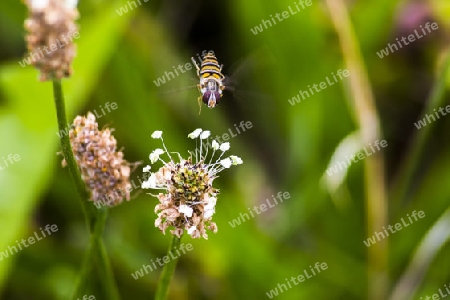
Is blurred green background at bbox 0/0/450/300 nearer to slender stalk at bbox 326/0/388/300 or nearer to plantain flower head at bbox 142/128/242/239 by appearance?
slender stalk at bbox 326/0/388/300

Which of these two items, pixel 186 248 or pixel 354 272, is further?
pixel 354 272

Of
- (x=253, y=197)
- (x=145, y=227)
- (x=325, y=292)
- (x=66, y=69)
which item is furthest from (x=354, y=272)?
(x=66, y=69)

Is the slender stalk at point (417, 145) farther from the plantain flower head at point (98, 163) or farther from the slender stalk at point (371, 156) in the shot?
the plantain flower head at point (98, 163)

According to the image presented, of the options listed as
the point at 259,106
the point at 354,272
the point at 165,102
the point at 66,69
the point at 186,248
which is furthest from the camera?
the point at 259,106

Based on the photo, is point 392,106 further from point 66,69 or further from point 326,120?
point 66,69

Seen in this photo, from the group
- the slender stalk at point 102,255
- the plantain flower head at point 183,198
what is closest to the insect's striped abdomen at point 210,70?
the plantain flower head at point 183,198

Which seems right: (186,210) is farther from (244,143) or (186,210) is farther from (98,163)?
(244,143)
